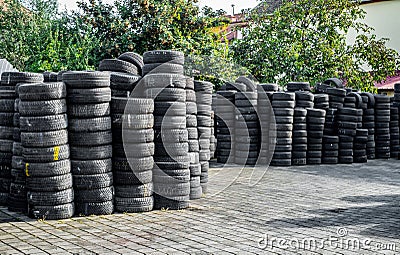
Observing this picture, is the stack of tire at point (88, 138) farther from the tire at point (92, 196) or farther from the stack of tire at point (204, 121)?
the stack of tire at point (204, 121)

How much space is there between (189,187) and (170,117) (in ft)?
4.62

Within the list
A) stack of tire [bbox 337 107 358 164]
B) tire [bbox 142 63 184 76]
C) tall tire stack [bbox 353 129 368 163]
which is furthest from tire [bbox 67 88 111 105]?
tall tire stack [bbox 353 129 368 163]

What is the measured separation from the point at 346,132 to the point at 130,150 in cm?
1146

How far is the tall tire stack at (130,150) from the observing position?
938cm

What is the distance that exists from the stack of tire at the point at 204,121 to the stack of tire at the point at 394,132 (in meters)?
11.7

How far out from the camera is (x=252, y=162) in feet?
58.2

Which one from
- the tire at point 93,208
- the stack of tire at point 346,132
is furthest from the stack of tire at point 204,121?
the stack of tire at point 346,132

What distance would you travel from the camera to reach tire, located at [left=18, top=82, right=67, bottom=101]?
8.66m

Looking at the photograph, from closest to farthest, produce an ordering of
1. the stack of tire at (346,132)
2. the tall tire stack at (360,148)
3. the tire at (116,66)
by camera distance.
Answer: the tire at (116,66), the stack of tire at (346,132), the tall tire stack at (360,148)

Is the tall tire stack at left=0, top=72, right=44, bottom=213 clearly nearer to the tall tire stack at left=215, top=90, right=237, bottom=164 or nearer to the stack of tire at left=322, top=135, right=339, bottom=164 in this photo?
the tall tire stack at left=215, top=90, right=237, bottom=164

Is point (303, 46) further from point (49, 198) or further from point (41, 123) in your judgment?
point (49, 198)

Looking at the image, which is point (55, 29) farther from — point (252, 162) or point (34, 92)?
point (34, 92)

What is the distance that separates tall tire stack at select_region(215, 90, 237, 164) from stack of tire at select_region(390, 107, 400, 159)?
7.21 meters

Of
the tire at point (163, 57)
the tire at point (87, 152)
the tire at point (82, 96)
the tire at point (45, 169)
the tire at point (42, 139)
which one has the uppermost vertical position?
the tire at point (163, 57)
